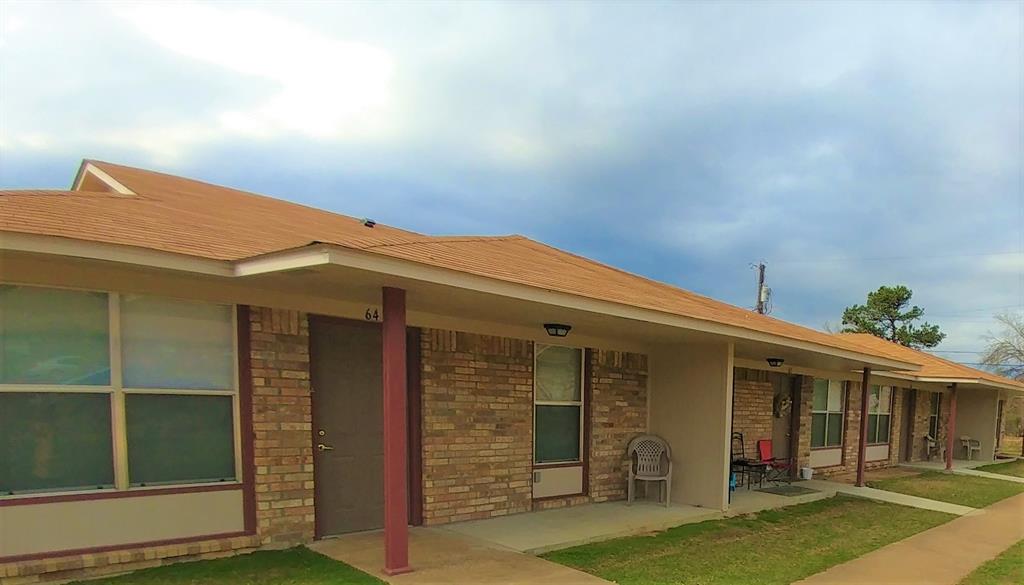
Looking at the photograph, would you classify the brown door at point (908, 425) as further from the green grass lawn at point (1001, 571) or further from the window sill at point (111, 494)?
the window sill at point (111, 494)

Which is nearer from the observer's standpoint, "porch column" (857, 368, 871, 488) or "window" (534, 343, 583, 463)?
"window" (534, 343, 583, 463)

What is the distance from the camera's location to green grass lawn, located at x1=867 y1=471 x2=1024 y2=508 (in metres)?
11.0

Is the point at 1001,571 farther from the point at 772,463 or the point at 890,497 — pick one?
the point at 890,497

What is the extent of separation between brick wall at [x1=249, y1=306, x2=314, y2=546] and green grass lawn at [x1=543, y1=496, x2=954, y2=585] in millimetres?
2361

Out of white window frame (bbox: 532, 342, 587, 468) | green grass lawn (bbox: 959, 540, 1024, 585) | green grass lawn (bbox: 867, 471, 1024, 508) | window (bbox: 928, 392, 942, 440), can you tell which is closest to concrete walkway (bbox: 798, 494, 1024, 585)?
green grass lawn (bbox: 959, 540, 1024, 585)

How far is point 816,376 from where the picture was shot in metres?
12.7

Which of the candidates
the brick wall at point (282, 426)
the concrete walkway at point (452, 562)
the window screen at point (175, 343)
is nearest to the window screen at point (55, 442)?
the window screen at point (175, 343)

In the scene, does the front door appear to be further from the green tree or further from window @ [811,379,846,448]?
the green tree

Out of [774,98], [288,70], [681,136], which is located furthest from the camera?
[681,136]

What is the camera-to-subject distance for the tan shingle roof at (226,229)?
4012 millimetres

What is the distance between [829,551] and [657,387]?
3.05m

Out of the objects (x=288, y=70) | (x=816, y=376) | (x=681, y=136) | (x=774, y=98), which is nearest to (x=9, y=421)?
(x=288, y=70)

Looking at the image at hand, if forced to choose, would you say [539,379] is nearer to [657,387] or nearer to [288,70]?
[657,387]

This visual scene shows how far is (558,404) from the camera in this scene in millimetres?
7793
